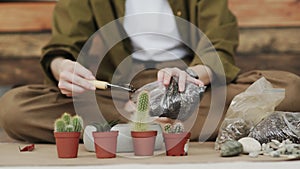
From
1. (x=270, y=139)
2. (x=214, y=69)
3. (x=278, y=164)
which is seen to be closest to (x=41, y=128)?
(x=214, y=69)

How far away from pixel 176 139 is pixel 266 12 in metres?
1.32

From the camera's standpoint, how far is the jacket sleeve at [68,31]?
1.93 metres

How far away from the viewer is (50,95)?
194 centimetres

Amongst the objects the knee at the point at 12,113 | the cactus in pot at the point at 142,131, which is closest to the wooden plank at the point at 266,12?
the knee at the point at 12,113

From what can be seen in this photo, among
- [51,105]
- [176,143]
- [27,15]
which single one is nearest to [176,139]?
[176,143]

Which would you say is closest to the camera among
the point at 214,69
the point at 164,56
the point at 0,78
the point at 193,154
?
the point at 193,154

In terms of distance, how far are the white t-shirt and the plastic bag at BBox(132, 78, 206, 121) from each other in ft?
1.40

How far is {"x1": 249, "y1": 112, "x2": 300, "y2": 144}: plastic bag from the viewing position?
156 cm

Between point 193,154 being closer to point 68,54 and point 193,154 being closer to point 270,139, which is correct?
point 270,139

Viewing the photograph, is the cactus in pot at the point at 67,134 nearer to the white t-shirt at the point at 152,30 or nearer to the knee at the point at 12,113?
the knee at the point at 12,113

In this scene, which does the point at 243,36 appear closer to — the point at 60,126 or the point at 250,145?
the point at 250,145

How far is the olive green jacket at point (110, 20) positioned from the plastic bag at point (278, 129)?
0.36 meters

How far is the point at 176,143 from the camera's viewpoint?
1.45 meters

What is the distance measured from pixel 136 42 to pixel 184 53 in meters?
0.15
